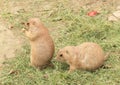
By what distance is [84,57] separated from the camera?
210 inches

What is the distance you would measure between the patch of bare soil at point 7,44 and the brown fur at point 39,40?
0.75 metres

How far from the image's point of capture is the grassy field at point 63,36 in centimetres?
526

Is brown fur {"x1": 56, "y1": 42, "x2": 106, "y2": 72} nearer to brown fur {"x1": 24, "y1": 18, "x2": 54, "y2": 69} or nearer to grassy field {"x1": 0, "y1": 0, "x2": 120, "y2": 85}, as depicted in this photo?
grassy field {"x1": 0, "y1": 0, "x2": 120, "y2": 85}

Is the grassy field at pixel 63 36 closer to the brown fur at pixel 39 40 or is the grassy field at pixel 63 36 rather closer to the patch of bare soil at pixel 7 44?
the patch of bare soil at pixel 7 44

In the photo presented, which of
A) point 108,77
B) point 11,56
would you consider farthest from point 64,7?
point 108,77

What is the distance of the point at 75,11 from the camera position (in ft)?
24.6

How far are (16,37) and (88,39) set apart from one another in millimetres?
1313

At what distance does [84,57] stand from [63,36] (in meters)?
1.30

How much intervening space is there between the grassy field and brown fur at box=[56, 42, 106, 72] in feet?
0.32

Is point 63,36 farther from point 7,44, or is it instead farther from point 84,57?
point 84,57

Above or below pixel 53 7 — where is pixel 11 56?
below

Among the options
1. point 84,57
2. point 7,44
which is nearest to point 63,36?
point 7,44

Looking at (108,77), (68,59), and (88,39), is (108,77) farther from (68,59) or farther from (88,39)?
(88,39)

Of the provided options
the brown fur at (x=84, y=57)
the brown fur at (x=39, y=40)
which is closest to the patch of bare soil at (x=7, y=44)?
the brown fur at (x=39, y=40)
